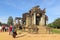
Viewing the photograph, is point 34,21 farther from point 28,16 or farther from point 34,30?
point 34,30

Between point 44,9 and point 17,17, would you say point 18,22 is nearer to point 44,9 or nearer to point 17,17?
point 17,17

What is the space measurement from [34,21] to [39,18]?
88.1 inches

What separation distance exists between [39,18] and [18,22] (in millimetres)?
8502

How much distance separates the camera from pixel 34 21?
144ft

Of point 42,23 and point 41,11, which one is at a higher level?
point 41,11

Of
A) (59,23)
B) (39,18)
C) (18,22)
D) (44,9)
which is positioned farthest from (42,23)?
(59,23)

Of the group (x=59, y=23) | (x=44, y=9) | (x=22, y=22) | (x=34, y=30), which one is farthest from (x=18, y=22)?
(x=59, y=23)

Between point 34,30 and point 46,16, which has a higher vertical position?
point 46,16

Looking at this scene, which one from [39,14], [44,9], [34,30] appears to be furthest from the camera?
[39,14]

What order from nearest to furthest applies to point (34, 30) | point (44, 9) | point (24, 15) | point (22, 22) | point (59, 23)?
point (34, 30) < point (44, 9) < point (24, 15) < point (22, 22) < point (59, 23)

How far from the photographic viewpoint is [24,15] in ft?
162

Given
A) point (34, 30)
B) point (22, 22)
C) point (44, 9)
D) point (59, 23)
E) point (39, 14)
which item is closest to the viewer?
point (34, 30)

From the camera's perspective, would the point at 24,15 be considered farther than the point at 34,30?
Yes

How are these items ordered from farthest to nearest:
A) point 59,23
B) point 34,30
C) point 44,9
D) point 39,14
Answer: point 59,23 → point 39,14 → point 44,9 → point 34,30
